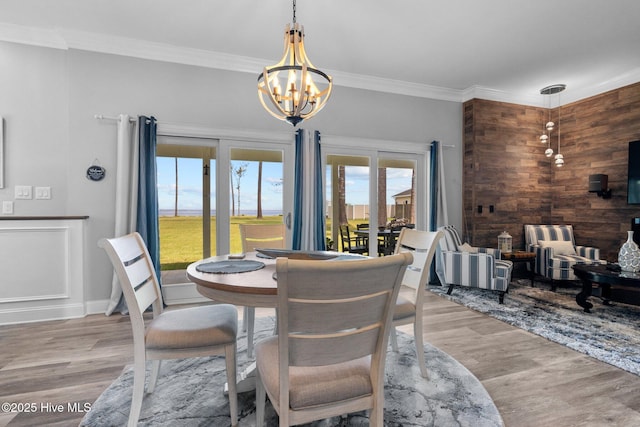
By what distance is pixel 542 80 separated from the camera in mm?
4527

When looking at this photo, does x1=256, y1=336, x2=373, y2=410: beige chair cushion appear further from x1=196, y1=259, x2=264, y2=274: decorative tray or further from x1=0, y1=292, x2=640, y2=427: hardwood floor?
x1=0, y1=292, x2=640, y2=427: hardwood floor

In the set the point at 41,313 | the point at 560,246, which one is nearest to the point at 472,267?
the point at 560,246

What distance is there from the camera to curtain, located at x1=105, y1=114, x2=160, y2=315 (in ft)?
11.1

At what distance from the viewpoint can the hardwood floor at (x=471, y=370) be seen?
176 centimetres

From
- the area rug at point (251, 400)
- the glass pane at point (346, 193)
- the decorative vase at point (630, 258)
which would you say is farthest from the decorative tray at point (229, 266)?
the decorative vase at point (630, 258)

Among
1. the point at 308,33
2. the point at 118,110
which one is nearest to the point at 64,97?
the point at 118,110

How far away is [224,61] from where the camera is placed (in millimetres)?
3803

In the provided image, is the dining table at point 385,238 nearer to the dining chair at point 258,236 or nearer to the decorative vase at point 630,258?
the dining chair at point 258,236

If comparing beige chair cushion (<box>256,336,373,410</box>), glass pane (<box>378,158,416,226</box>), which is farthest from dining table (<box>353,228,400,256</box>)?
beige chair cushion (<box>256,336,373,410</box>)

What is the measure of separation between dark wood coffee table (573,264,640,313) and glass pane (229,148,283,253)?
3522 mm

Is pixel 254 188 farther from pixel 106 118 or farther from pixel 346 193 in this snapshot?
pixel 106 118

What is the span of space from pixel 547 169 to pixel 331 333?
5839 mm

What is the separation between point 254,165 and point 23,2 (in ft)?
8.24

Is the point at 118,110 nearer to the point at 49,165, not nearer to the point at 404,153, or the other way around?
the point at 49,165
